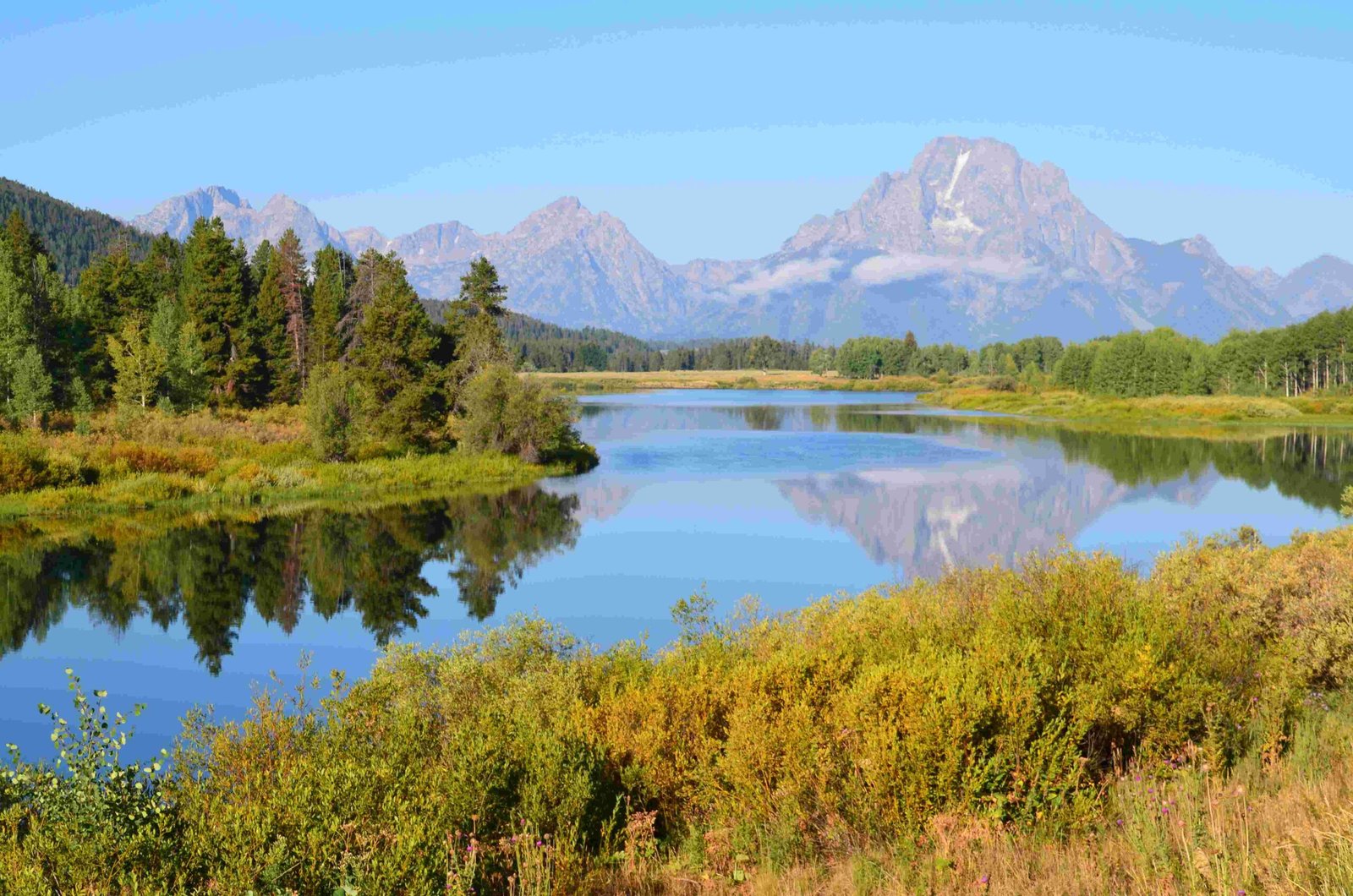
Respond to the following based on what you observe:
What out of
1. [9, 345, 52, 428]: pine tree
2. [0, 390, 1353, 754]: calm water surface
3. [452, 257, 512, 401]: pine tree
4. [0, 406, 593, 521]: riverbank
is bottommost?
[0, 390, 1353, 754]: calm water surface

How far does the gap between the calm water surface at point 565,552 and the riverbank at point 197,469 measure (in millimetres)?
4119

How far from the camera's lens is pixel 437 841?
262 inches

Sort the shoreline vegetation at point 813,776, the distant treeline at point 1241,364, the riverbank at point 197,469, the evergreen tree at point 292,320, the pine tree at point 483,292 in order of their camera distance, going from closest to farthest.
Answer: the shoreline vegetation at point 813,776, the riverbank at point 197,469, the pine tree at point 483,292, the evergreen tree at point 292,320, the distant treeline at point 1241,364

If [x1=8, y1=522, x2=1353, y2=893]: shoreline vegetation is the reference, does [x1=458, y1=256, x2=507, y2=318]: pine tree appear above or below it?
above

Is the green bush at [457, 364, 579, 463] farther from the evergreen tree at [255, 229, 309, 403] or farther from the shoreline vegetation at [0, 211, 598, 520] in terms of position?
the evergreen tree at [255, 229, 309, 403]

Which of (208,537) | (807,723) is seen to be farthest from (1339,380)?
(807,723)

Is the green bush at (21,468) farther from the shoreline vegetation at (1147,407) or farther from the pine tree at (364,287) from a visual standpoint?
the pine tree at (364,287)

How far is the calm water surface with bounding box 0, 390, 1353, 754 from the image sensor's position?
2105 centimetres

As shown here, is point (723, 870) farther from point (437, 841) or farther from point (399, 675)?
point (399, 675)

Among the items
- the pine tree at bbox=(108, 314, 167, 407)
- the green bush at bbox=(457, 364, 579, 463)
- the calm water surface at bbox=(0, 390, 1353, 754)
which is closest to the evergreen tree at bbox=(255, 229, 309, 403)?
the pine tree at bbox=(108, 314, 167, 407)

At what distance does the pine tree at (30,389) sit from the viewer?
49.7 m

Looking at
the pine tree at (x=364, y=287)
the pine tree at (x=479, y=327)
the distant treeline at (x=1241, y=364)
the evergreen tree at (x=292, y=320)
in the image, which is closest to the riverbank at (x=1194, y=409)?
the distant treeline at (x=1241, y=364)

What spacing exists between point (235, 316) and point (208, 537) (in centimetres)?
4034

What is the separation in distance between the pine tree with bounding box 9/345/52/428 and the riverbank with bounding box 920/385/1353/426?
3396 inches
